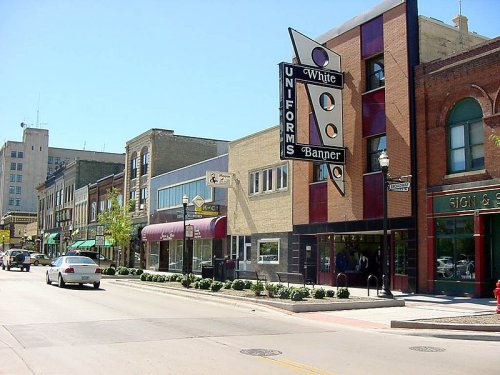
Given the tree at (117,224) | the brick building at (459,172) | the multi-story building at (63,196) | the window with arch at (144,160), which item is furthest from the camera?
the multi-story building at (63,196)

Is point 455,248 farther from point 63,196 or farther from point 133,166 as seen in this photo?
point 63,196

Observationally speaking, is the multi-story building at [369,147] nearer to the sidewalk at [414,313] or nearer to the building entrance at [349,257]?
the building entrance at [349,257]

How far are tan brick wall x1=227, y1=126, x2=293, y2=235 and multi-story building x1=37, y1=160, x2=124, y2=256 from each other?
134ft

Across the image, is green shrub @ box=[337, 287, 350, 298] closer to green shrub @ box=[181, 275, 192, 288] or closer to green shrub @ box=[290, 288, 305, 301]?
green shrub @ box=[290, 288, 305, 301]

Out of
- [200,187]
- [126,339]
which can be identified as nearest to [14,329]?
[126,339]

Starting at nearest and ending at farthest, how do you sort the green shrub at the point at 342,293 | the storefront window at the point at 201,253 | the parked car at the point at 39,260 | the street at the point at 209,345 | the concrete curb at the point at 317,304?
the street at the point at 209,345 < the concrete curb at the point at 317,304 < the green shrub at the point at 342,293 < the storefront window at the point at 201,253 < the parked car at the point at 39,260

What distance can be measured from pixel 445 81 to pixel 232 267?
509 inches

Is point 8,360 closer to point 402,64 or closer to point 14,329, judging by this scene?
point 14,329

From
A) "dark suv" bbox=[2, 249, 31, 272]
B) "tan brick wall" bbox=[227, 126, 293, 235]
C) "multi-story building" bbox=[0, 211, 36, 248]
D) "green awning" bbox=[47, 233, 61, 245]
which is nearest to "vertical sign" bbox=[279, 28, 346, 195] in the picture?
"tan brick wall" bbox=[227, 126, 293, 235]

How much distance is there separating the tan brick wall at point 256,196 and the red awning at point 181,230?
64 centimetres

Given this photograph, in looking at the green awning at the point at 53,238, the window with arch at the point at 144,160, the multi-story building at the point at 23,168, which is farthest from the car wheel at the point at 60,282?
the multi-story building at the point at 23,168

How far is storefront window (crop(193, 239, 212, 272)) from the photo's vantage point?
3797cm

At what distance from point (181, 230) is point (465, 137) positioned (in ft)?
76.4

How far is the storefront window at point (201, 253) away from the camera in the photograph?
3797 cm
